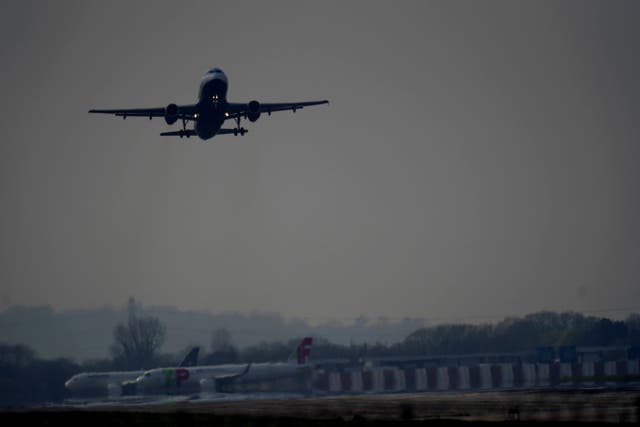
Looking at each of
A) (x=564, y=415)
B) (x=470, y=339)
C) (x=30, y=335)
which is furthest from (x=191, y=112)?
(x=30, y=335)

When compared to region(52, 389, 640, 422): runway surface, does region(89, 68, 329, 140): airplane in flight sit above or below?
above

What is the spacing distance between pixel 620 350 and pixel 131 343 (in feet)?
236

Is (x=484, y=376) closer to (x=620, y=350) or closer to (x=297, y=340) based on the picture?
(x=620, y=350)

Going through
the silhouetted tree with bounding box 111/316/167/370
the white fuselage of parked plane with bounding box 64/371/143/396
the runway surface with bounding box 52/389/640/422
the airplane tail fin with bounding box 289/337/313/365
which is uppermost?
the silhouetted tree with bounding box 111/316/167/370

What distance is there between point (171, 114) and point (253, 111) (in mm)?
7351

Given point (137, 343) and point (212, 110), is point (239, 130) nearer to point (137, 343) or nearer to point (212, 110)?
point (212, 110)

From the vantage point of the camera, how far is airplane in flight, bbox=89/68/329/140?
96.8 meters

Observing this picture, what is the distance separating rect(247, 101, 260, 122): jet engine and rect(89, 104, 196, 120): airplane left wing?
5.03 metres

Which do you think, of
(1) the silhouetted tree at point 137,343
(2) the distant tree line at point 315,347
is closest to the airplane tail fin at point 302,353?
(2) the distant tree line at point 315,347

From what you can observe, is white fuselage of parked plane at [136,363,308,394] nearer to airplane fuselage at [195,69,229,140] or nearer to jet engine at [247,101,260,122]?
jet engine at [247,101,260,122]

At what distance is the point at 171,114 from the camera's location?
9606 cm

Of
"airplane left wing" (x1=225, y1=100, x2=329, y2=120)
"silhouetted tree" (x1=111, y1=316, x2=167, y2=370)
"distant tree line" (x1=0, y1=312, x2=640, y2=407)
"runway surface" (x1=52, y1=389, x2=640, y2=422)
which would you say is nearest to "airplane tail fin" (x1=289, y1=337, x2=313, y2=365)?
"distant tree line" (x1=0, y1=312, x2=640, y2=407)

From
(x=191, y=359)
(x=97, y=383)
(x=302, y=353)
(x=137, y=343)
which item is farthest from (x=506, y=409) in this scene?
(x=137, y=343)

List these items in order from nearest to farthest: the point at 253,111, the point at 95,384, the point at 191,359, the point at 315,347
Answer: the point at 253,111
the point at 95,384
the point at 191,359
the point at 315,347
